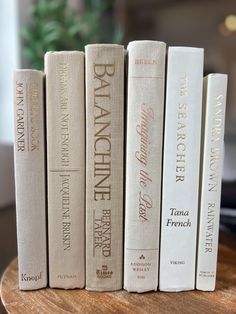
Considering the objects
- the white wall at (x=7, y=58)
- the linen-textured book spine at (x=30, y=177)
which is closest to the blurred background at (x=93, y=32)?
the white wall at (x=7, y=58)

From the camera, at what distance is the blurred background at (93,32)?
2.95 feet

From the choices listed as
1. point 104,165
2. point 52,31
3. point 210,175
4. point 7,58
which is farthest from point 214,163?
point 7,58

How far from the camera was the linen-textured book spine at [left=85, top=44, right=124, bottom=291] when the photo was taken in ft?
1.31

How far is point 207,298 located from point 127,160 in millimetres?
188

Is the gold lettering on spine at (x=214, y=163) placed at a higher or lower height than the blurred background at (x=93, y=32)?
lower

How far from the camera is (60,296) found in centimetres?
41

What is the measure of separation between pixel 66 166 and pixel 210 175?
171 mm

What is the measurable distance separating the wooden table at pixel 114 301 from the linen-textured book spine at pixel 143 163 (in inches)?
0.9

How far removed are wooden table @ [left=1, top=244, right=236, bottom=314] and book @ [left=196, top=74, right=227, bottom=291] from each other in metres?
0.02

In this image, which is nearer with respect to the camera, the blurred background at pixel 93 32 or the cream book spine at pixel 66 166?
the cream book spine at pixel 66 166

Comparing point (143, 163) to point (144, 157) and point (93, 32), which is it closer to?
point (144, 157)

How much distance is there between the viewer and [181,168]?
41cm

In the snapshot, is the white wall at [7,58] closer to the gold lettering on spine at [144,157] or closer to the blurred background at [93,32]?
the blurred background at [93,32]

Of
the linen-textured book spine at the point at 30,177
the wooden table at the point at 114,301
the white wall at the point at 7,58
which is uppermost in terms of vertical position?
the white wall at the point at 7,58
